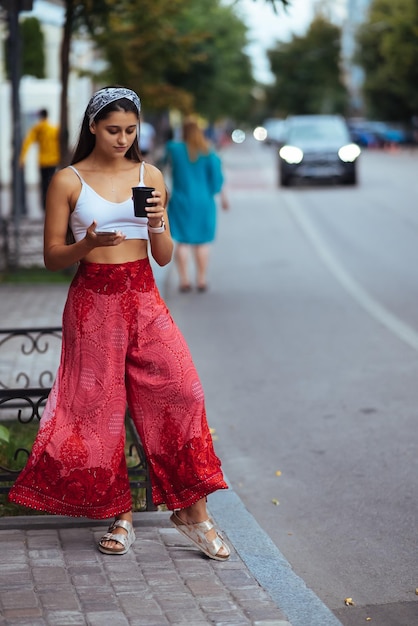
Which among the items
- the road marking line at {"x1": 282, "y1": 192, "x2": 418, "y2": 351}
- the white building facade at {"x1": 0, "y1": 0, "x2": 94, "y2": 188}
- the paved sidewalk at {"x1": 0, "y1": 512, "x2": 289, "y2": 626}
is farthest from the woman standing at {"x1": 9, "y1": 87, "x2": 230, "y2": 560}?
the white building facade at {"x1": 0, "y1": 0, "x2": 94, "y2": 188}

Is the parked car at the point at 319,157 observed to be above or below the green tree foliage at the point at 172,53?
below

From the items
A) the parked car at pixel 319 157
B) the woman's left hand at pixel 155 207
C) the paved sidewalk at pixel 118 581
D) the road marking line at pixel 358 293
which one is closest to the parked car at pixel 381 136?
the parked car at pixel 319 157

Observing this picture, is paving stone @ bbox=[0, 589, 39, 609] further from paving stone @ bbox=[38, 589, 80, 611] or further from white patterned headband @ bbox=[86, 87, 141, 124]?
white patterned headband @ bbox=[86, 87, 141, 124]

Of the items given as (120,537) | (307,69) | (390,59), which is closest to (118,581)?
(120,537)

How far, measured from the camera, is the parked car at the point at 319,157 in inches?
1231

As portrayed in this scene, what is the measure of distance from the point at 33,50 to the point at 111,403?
30.2 m

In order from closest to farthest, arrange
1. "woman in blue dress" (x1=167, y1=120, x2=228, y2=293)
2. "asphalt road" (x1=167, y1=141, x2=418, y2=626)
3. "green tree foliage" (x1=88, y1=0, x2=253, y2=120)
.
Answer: "asphalt road" (x1=167, y1=141, x2=418, y2=626), "woman in blue dress" (x1=167, y1=120, x2=228, y2=293), "green tree foliage" (x1=88, y1=0, x2=253, y2=120)

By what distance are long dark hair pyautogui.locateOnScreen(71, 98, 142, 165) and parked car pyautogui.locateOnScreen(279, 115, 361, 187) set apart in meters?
26.6

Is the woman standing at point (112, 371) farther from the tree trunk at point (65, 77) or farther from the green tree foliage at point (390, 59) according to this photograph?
the green tree foliage at point (390, 59)

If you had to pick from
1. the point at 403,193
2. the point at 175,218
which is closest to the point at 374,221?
the point at 403,193

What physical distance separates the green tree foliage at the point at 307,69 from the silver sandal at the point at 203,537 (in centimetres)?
12796

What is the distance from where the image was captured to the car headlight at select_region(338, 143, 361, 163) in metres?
31.2

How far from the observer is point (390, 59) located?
68.9 meters

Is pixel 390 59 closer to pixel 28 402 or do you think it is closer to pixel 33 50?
pixel 33 50
